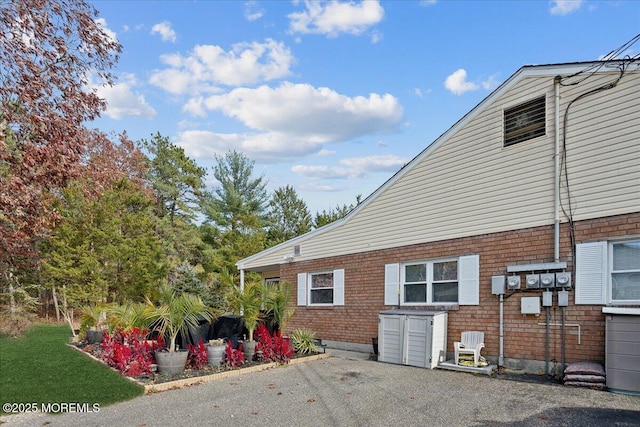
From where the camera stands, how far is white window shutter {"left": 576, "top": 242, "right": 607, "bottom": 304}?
7.00 metres

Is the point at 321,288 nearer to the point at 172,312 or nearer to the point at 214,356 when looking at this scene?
the point at 214,356

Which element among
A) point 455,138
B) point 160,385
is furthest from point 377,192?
point 160,385

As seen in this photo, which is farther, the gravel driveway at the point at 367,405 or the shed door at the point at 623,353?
the shed door at the point at 623,353

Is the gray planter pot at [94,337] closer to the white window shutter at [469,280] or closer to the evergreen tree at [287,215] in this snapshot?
the white window shutter at [469,280]

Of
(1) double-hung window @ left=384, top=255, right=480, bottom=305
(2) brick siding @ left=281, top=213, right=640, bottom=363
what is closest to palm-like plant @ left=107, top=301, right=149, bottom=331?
(2) brick siding @ left=281, top=213, right=640, bottom=363

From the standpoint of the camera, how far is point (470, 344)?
8688 mm

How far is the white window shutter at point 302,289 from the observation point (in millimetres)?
13570

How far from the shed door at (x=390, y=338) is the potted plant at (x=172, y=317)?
3.95m

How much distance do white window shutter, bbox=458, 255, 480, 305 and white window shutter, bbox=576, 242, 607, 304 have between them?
1929mm

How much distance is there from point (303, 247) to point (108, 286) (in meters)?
12.6

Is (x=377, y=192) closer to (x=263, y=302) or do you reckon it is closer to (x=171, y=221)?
(x=263, y=302)

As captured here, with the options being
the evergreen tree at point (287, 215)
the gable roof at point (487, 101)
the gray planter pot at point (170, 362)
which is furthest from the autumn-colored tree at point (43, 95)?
the evergreen tree at point (287, 215)

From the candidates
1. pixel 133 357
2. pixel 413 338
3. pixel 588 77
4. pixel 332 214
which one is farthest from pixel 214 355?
pixel 332 214

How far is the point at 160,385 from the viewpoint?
23.1ft
